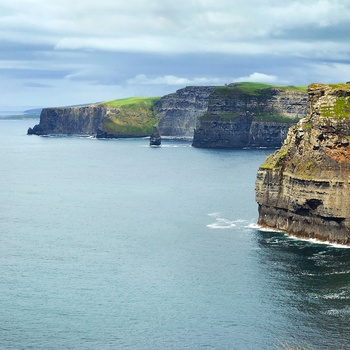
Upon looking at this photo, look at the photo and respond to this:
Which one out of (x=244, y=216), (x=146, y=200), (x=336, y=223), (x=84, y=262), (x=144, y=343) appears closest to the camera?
(x=144, y=343)

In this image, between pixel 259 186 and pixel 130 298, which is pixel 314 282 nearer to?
pixel 130 298

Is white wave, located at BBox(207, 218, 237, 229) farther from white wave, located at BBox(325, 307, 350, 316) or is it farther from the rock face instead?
white wave, located at BBox(325, 307, 350, 316)

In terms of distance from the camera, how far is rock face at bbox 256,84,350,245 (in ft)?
429

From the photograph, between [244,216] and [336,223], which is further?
[244,216]

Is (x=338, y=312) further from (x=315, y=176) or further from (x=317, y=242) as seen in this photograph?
(x=315, y=176)

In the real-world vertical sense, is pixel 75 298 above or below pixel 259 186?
below

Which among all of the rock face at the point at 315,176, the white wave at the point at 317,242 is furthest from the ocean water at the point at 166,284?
the rock face at the point at 315,176

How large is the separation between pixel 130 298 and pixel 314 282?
24.2 meters

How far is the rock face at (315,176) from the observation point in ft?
429

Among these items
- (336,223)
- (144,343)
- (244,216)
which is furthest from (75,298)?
(244,216)

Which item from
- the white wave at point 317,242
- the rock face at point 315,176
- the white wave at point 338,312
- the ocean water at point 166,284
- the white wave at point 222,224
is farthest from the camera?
the white wave at point 222,224

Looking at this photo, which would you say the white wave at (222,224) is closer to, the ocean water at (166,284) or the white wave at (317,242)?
the ocean water at (166,284)

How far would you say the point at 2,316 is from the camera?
318 feet

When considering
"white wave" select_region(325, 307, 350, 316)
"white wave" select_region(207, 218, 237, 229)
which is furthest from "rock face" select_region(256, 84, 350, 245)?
"white wave" select_region(325, 307, 350, 316)
